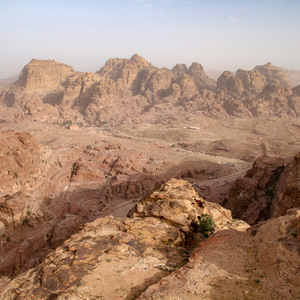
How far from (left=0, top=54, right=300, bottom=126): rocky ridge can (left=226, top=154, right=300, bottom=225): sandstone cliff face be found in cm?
6480

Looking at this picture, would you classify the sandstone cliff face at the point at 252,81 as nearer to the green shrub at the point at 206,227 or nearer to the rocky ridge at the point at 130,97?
the rocky ridge at the point at 130,97

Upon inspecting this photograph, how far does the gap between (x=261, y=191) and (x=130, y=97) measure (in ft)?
286

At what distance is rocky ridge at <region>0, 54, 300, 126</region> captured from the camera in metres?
90.9

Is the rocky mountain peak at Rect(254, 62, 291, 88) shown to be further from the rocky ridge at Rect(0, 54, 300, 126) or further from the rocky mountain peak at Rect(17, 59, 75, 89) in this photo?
the rocky mountain peak at Rect(17, 59, 75, 89)

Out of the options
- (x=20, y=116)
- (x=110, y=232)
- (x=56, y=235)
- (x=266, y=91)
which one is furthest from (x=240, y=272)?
(x=266, y=91)

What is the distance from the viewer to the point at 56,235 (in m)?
24.3

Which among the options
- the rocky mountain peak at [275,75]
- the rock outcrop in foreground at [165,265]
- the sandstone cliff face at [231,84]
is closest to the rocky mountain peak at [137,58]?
the sandstone cliff face at [231,84]

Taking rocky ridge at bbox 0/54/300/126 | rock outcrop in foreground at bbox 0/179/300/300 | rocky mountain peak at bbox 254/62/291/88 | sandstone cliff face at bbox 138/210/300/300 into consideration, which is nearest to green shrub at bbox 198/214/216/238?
rock outcrop in foreground at bbox 0/179/300/300

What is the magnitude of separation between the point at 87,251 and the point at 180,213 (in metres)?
6.45

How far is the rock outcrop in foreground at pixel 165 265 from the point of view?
32.1ft

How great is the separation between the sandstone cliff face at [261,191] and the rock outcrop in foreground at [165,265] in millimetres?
11346

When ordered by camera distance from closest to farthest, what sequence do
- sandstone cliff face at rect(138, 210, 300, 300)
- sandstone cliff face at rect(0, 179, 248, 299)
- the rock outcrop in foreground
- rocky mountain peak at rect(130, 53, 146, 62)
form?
sandstone cliff face at rect(138, 210, 300, 300) → the rock outcrop in foreground → sandstone cliff face at rect(0, 179, 248, 299) → rocky mountain peak at rect(130, 53, 146, 62)

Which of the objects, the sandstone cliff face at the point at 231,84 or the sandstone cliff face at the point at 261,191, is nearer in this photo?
the sandstone cliff face at the point at 261,191

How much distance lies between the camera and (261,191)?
2675cm
